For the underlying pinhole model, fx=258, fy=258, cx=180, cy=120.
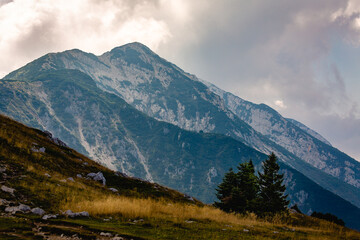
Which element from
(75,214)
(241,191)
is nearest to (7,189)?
(75,214)

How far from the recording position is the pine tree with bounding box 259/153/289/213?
115ft

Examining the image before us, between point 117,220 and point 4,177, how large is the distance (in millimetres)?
8351

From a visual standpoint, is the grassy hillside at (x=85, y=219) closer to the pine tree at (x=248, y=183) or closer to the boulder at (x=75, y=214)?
the boulder at (x=75, y=214)

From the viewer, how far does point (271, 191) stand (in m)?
36.2

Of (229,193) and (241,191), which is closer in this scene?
(241,191)

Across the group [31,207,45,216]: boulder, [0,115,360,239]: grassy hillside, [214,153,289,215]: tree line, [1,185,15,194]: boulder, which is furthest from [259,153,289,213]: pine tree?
[1,185,15,194]: boulder

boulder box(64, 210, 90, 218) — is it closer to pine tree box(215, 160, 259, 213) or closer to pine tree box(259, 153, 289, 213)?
pine tree box(215, 160, 259, 213)

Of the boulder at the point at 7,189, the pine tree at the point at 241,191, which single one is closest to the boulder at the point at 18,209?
the boulder at the point at 7,189

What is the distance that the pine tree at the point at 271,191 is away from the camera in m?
A: 35.2

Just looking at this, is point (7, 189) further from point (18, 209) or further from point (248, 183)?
point (248, 183)

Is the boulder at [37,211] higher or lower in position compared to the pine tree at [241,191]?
lower

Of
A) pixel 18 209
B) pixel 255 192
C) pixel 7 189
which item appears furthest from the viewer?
pixel 255 192

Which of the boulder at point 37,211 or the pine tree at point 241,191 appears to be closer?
the boulder at point 37,211

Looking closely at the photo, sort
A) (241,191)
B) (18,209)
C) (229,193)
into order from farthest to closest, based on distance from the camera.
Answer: (229,193), (241,191), (18,209)
